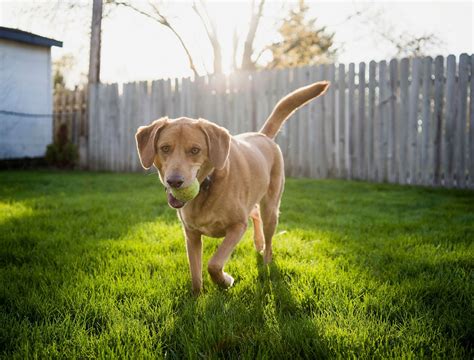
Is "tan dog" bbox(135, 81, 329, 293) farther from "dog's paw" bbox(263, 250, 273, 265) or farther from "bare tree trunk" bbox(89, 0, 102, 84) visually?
"bare tree trunk" bbox(89, 0, 102, 84)

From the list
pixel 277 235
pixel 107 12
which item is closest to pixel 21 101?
pixel 107 12

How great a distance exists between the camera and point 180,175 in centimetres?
271

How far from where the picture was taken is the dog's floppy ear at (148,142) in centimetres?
303

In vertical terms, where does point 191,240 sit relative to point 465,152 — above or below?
below

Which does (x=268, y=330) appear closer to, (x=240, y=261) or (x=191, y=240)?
(x=191, y=240)

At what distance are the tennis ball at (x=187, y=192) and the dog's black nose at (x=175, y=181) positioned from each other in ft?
0.21

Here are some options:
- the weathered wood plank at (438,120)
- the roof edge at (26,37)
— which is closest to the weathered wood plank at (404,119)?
the weathered wood plank at (438,120)

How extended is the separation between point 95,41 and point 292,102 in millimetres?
10991

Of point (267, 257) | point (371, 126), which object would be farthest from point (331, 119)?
point (267, 257)

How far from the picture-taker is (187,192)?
9.18 feet

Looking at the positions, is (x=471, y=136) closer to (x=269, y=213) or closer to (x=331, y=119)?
(x=331, y=119)

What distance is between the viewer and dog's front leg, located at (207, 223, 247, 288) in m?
2.87

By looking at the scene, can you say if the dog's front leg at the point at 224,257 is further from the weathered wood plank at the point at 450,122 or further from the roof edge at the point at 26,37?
the roof edge at the point at 26,37

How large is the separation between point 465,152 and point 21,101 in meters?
11.7
